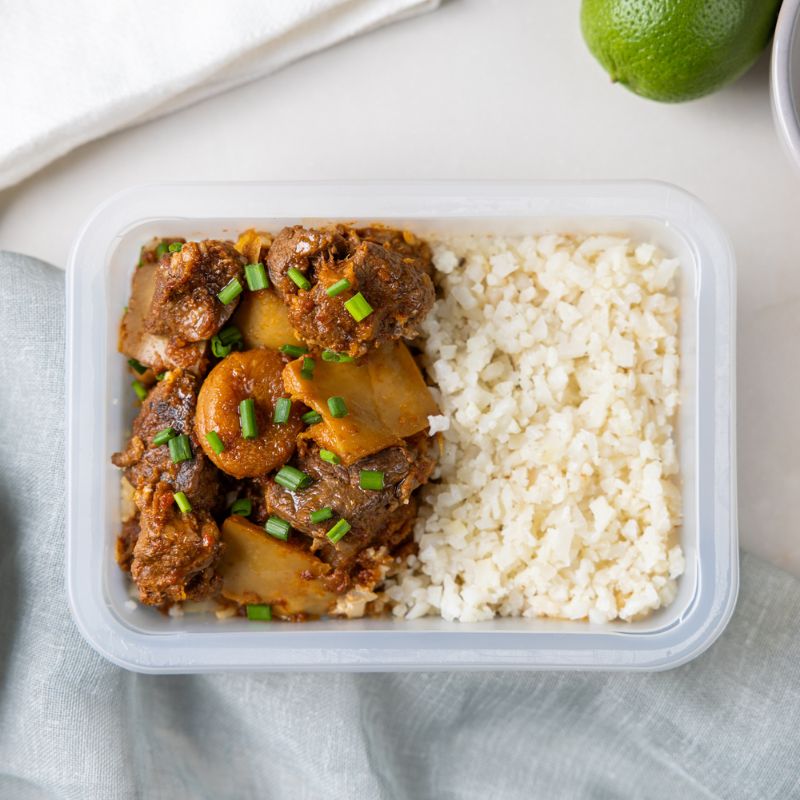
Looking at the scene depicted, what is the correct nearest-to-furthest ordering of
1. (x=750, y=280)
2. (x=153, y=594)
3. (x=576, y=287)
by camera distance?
1. (x=153, y=594)
2. (x=576, y=287)
3. (x=750, y=280)

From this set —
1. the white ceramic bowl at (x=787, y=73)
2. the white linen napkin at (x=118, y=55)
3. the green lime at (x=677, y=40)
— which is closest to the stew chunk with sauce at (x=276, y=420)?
the white linen napkin at (x=118, y=55)

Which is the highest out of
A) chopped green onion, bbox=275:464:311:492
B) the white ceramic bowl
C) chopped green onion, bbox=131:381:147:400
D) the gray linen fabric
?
the white ceramic bowl

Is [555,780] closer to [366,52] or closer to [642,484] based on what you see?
[642,484]

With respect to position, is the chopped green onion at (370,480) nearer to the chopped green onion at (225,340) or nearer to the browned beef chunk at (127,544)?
the chopped green onion at (225,340)

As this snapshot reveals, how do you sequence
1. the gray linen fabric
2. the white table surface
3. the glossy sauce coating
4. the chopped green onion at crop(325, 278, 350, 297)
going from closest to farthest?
1. the chopped green onion at crop(325, 278, 350, 297)
2. the glossy sauce coating
3. the gray linen fabric
4. the white table surface

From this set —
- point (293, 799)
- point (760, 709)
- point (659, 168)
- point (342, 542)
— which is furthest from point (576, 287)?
point (293, 799)

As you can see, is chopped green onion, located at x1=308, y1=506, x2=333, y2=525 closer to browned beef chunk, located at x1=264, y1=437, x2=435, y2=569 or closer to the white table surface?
browned beef chunk, located at x1=264, y1=437, x2=435, y2=569

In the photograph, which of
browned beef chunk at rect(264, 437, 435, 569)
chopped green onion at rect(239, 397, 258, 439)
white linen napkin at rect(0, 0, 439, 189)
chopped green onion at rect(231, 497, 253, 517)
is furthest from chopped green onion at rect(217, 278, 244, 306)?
white linen napkin at rect(0, 0, 439, 189)

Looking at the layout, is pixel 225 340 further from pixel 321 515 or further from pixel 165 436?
pixel 321 515
